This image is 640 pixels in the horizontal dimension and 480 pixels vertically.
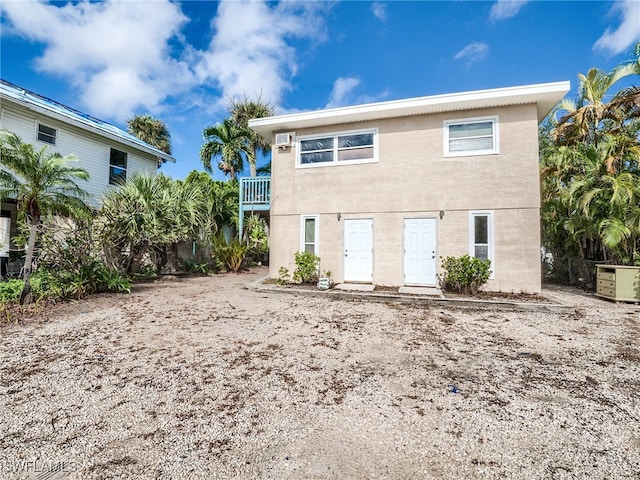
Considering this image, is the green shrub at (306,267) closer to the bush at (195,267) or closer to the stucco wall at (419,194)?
the stucco wall at (419,194)

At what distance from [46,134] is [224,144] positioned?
23.8 feet

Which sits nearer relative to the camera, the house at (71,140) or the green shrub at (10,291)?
the green shrub at (10,291)

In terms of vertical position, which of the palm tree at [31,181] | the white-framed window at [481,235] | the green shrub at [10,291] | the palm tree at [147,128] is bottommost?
the green shrub at [10,291]

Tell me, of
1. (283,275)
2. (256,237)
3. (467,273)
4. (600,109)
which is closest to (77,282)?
(283,275)

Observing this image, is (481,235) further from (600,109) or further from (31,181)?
(31,181)

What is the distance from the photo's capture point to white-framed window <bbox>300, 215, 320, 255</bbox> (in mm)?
9258

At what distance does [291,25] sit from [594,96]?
35.8ft

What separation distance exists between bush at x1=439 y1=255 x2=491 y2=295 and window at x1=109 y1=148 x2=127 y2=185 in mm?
13539

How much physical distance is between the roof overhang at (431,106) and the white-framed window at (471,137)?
0.37 metres

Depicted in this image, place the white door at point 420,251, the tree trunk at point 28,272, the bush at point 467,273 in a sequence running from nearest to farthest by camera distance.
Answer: the tree trunk at point 28,272 < the bush at point 467,273 < the white door at point 420,251

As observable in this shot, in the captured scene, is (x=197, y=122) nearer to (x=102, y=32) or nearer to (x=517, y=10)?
(x=102, y=32)

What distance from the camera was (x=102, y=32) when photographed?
8.70 meters

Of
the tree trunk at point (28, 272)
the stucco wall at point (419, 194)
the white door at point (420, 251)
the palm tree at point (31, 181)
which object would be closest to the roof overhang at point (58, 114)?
the palm tree at point (31, 181)

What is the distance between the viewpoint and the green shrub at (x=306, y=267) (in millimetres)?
8820
